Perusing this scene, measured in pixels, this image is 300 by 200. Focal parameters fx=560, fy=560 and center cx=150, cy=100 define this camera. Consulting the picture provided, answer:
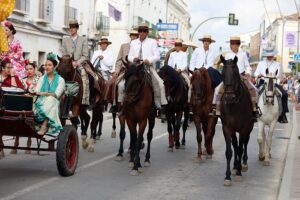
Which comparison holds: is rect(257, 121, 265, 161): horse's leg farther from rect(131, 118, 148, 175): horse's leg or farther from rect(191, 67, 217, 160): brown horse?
rect(131, 118, 148, 175): horse's leg

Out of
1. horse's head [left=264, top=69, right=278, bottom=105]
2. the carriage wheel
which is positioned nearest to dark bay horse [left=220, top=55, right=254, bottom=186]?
horse's head [left=264, top=69, right=278, bottom=105]

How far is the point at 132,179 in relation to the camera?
9773 millimetres

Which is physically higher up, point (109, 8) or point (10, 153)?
point (109, 8)

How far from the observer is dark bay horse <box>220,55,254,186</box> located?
9.73 m

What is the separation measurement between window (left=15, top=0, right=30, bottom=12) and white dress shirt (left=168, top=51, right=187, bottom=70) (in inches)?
524

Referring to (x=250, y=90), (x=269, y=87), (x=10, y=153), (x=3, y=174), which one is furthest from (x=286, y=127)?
(x=3, y=174)

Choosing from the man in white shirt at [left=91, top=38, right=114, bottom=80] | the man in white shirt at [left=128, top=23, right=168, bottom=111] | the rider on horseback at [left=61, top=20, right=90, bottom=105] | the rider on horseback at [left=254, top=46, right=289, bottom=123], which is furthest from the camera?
the man in white shirt at [left=91, top=38, right=114, bottom=80]

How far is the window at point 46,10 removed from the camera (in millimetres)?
29703

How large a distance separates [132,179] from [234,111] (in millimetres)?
2225

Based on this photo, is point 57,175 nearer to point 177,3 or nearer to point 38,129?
point 38,129

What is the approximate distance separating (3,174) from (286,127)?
15331 mm

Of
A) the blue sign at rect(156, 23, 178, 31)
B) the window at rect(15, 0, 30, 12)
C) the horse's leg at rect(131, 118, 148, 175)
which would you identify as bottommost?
the horse's leg at rect(131, 118, 148, 175)

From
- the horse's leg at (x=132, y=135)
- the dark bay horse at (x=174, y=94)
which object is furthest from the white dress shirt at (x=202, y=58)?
the horse's leg at (x=132, y=135)

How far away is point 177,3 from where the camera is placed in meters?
73.0
